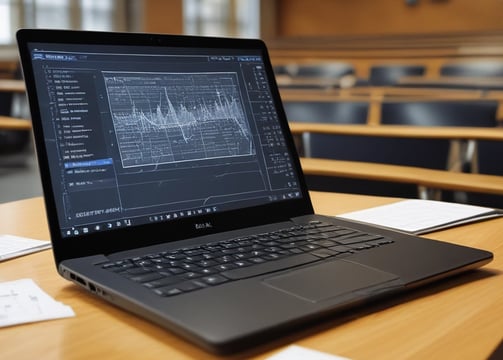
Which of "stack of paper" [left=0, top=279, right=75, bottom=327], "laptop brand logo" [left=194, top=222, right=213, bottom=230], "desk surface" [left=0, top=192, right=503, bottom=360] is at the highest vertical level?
"laptop brand logo" [left=194, top=222, right=213, bottom=230]

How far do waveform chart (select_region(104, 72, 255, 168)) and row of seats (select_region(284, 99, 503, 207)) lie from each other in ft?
3.92

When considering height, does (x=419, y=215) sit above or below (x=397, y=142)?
above

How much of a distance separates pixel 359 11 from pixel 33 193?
25.0ft

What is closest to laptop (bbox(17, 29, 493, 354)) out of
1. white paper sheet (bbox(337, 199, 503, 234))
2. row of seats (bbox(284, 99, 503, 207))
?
white paper sheet (bbox(337, 199, 503, 234))

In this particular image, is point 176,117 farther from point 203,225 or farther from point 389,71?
point 389,71

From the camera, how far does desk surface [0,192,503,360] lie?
0.58 meters

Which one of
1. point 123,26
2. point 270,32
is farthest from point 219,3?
point 123,26

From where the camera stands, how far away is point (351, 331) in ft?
2.06

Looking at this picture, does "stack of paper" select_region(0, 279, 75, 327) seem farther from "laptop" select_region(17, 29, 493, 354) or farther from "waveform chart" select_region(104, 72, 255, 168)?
"waveform chart" select_region(104, 72, 255, 168)

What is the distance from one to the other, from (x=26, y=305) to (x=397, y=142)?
192cm

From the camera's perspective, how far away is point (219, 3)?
10.8 meters

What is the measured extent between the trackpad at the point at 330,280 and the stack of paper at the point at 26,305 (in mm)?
208

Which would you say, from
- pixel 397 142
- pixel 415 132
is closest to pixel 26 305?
pixel 415 132

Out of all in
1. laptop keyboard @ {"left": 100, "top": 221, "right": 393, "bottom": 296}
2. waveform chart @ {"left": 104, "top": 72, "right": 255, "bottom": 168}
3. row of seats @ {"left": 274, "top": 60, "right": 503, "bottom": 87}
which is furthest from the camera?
row of seats @ {"left": 274, "top": 60, "right": 503, "bottom": 87}
